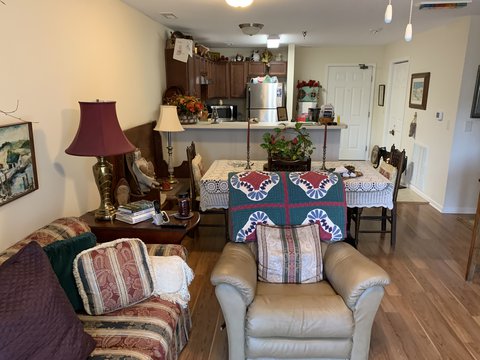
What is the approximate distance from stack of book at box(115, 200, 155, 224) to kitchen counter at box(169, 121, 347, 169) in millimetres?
2098

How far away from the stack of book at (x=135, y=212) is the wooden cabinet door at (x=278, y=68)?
4911 mm

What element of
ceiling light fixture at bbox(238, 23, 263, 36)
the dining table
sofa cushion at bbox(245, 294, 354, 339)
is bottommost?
sofa cushion at bbox(245, 294, 354, 339)

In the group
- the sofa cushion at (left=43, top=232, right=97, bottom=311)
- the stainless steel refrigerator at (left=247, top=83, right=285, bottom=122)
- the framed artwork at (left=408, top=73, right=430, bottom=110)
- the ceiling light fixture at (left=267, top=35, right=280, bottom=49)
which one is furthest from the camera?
the stainless steel refrigerator at (left=247, top=83, right=285, bottom=122)

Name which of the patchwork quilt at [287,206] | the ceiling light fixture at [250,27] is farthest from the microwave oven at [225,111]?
the patchwork quilt at [287,206]

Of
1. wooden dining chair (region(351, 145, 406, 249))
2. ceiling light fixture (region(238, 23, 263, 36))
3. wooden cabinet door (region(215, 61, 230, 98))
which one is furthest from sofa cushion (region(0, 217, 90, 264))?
wooden cabinet door (region(215, 61, 230, 98))

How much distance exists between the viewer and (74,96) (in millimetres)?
2557

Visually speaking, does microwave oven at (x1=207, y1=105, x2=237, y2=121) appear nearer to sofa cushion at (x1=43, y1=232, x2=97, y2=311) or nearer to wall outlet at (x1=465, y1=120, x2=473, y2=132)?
wall outlet at (x1=465, y1=120, x2=473, y2=132)

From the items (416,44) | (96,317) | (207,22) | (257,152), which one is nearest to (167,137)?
(257,152)

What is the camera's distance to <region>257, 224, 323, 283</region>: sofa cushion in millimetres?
2154

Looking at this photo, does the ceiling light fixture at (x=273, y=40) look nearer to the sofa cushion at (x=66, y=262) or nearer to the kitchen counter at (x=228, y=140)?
the kitchen counter at (x=228, y=140)

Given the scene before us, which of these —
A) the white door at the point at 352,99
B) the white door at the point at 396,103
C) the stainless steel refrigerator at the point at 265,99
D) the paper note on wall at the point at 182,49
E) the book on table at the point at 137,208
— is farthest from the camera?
the white door at the point at 352,99

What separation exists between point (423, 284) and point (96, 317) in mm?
2433

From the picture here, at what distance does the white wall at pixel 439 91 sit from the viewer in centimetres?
425

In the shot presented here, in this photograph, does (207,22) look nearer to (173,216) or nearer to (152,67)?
(152,67)
